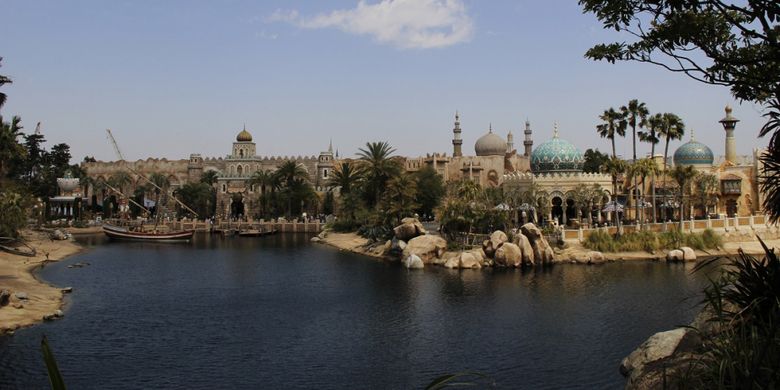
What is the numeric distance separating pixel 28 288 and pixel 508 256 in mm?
31440

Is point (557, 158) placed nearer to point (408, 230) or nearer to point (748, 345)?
point (408, 230)

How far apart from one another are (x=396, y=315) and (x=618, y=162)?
29.6 m

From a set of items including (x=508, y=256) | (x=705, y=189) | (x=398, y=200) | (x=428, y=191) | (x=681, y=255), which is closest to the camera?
(x=508, y=256)

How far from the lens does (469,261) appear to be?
158 feet

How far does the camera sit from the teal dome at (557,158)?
67.4 m

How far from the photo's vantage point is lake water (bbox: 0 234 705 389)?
2253 cm

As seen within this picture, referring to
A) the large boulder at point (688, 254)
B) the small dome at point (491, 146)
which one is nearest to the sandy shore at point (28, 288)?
the large boulder at point (688, 254)

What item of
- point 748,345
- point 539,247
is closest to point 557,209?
point 539,247

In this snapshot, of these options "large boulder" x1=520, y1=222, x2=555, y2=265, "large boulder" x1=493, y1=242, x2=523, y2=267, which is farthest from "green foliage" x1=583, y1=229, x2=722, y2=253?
"large boulder" x1=493, y1=242, x2=523, y2=267

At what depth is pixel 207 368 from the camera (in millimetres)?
23344

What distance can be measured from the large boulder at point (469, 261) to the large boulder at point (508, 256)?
4.64 feet

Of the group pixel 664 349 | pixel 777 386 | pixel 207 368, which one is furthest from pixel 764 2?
pixel 207 368

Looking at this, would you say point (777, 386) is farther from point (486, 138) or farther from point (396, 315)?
point (486, 138)

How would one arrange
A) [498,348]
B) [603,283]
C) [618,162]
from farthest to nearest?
[618,162]
[603,283]
[498,348]
